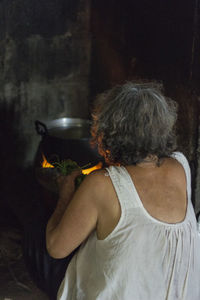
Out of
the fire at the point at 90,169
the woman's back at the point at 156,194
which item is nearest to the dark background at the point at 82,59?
the fire at the point at 90,169

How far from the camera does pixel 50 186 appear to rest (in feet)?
13.8

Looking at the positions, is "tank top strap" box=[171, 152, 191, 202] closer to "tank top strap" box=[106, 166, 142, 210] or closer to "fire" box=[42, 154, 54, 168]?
"tank top strap" box=[106, 166, 142, 210]

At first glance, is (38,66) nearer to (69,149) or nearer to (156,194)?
(69,149)

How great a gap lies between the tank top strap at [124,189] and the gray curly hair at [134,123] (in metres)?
0.14

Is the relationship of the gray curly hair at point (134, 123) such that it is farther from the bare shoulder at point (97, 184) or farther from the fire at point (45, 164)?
the fire at point (45, 164)

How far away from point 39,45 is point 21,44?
216mm

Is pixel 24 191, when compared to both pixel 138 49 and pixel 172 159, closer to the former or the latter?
pixel 138 49

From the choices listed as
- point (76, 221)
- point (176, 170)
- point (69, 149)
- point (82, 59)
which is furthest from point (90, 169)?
point (76, 221)

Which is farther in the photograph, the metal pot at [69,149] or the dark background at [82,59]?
the metal pot at [69,149]

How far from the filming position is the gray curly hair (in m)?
2.25

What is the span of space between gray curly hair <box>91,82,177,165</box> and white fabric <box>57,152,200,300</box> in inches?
5.2

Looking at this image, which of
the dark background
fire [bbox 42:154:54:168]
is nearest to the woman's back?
the dark background

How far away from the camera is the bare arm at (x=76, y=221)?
221 centimetres

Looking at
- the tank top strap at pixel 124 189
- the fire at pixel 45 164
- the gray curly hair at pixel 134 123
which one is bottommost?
the fire at pixel 45 164
